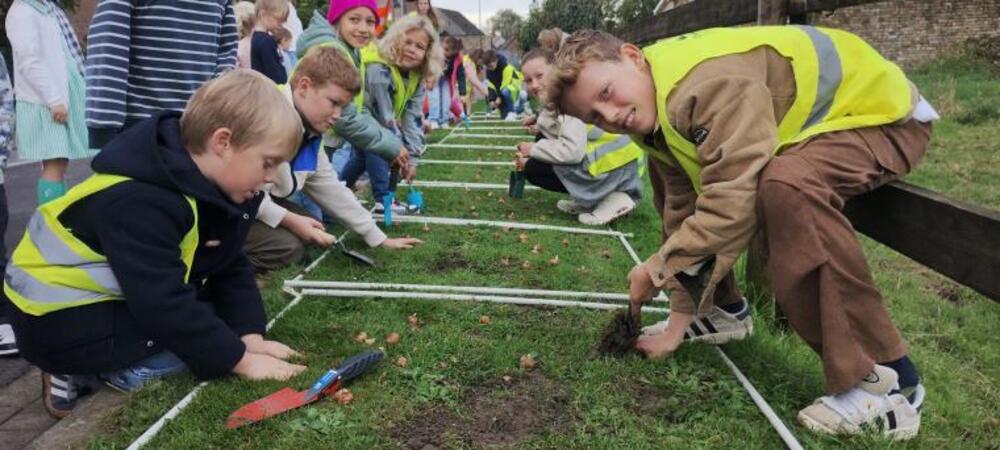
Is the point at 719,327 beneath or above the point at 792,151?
beneath

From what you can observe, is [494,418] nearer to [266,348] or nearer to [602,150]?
[266,348]

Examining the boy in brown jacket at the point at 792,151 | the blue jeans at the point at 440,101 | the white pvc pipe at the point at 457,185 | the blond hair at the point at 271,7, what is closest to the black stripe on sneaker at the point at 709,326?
the boy in brown jacket at the point at 792,151

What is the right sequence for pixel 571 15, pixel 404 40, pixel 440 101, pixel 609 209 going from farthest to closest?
1. pixel 571 15
2. pixel 440 101
3. pixel 609 209
4. pixel 404 40

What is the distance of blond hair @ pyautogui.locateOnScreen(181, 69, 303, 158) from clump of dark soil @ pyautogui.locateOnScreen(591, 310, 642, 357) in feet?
4.62

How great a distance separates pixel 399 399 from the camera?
2486 mm

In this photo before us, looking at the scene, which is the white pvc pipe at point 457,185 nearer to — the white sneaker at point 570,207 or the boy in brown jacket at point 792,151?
the white sneaker at point 570,207

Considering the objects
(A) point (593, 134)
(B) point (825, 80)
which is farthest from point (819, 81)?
(A) point (593, 134)

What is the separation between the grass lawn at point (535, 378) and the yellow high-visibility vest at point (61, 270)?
398 mm

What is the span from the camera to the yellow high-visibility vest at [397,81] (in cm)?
540

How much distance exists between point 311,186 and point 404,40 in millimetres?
1519

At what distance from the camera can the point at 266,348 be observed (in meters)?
2.80

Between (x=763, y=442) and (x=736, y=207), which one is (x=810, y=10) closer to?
(x=736, y=207)

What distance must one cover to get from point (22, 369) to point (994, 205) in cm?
644

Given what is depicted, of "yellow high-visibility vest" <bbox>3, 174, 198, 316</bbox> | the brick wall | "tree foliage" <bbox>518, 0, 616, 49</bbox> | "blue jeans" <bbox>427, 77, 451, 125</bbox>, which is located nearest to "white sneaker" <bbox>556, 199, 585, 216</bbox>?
"yellow high-visibility vest" <bbox>3, 174, 198, 316</bbox>
